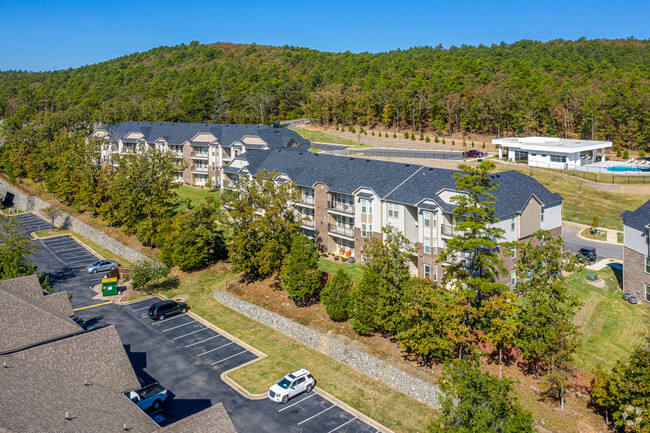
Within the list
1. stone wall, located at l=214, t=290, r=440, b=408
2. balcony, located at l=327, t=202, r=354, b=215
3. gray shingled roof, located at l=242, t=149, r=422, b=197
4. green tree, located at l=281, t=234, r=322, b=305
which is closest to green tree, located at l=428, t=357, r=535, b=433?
stone wall, located at l=214, t=290, r=440, b=408

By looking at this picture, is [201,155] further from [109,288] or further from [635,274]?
[635,274]

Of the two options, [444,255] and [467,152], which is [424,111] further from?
[444,255]

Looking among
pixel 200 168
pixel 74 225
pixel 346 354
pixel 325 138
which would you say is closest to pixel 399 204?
pixel 346 354

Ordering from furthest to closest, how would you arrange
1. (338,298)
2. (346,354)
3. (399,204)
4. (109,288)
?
(109,288) < (399,204) < (338,298) < (346,354)

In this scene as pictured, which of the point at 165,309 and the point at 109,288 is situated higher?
the point at 109,288

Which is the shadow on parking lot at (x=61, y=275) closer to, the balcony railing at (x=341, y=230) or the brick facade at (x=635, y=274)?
the balcony railing at (x=341, y=230)

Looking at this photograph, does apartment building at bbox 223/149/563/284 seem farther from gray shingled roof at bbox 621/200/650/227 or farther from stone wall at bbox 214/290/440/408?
stone wall at bbox 214/290/440/408

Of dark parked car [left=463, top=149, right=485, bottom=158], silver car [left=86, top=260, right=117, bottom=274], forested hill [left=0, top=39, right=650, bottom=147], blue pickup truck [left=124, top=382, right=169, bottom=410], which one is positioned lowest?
blue pickup truck [left=124, top=382, right=169, bottom=410]

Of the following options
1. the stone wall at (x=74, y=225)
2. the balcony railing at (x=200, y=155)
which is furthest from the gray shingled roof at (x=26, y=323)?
the balcony railing at (x=200, y=155)
